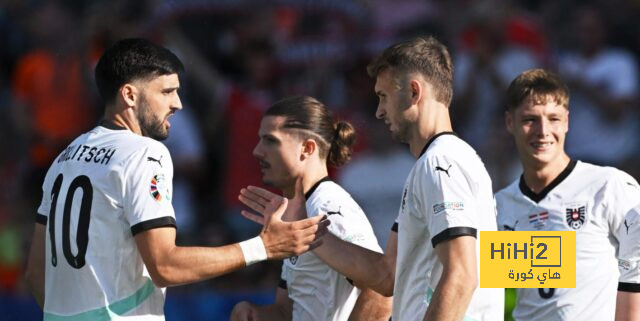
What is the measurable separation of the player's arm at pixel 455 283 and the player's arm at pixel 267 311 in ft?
5.34

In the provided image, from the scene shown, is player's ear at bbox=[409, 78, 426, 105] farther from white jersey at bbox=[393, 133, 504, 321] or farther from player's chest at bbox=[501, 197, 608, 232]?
player's chest at bbox=[501, 197, 608, 232]

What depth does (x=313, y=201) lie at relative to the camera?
601 cm

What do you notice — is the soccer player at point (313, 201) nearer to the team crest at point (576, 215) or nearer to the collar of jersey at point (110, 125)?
the collar of jersey at point (110, 125)

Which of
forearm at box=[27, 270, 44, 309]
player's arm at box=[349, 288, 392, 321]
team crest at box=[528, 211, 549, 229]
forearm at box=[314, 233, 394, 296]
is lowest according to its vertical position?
forearm at box=[27, 270, 44, 309]

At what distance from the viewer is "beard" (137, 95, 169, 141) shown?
5.49 meters

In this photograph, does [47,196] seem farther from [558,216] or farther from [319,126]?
[558,216]

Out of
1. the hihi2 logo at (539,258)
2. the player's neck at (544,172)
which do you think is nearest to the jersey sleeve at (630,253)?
the hihi2 logo at (539,258)

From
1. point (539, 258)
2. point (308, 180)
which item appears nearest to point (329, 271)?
point (308, 180)

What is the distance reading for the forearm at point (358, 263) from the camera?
18.3ft

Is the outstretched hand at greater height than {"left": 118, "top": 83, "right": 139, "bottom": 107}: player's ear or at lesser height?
lesser

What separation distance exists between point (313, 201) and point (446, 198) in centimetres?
129

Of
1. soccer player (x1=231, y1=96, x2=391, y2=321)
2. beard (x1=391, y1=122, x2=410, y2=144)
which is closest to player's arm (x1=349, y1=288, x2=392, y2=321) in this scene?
soccer player (x1=231, y1=96, x2=391, y2=321)

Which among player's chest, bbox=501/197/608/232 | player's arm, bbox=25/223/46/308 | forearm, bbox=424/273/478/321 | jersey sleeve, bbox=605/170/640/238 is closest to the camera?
forearm, bbox=424/273/478/321

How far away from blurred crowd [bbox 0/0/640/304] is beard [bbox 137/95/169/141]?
5083 mm
